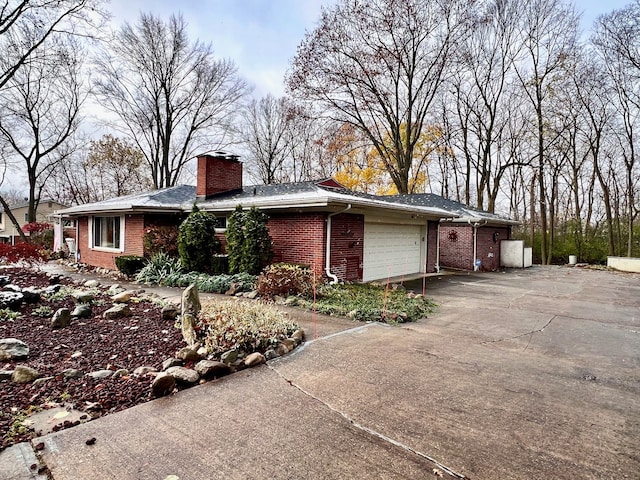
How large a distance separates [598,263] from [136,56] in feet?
91.9

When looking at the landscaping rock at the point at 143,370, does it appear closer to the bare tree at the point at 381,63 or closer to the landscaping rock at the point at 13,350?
the landscaping rock at the point at 13,350

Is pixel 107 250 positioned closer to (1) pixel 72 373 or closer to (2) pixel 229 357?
(1) pixel 72 373

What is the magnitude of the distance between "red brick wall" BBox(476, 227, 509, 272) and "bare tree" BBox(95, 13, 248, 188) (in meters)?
17.3

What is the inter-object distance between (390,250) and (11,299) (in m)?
9.29

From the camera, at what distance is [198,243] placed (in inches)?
401

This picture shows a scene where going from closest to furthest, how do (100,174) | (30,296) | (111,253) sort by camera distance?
1. (30,296)
2. (111,253)
3. (100,174)

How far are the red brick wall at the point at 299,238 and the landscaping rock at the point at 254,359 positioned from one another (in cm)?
486

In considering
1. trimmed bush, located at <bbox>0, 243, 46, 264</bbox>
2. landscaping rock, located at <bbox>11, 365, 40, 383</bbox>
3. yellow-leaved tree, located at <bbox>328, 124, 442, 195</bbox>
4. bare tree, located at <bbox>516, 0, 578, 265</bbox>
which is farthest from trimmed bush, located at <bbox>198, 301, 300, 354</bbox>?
bare tree, located at <bbox>516, 0, 578, 265</bbox>

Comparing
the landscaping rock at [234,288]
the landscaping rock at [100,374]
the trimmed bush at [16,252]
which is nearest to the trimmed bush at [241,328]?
the landscaping rock at [100,374]

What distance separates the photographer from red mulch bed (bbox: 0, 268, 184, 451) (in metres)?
3.14

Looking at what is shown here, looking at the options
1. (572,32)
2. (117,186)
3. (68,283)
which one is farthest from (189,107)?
(572,32)

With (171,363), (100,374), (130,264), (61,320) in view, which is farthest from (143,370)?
(130,264)

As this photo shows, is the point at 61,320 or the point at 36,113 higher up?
the point at 36,113

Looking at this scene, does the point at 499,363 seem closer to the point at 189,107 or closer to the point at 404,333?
the point at 404,333
